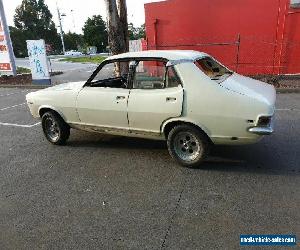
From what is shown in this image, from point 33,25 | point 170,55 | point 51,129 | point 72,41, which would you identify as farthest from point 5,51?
point 33,25

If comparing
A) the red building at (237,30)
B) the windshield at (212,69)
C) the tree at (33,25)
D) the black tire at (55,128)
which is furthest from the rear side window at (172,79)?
the tree at (33,25)

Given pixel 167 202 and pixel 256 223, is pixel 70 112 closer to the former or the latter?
pixel 167 202

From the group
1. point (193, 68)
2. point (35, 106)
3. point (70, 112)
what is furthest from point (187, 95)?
point (35, 106)

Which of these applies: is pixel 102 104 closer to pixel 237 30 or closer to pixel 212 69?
pixel 212 69

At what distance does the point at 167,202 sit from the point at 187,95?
5.04 feet

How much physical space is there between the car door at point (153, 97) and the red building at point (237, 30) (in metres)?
7.87

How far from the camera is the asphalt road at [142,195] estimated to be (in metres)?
3.12

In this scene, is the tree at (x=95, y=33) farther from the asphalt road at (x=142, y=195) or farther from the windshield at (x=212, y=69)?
the windshield at (x=212, y=69)

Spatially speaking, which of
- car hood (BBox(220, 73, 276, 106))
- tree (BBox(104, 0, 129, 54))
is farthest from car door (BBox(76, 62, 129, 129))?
tree (BBox(104, 0, 129, 54))

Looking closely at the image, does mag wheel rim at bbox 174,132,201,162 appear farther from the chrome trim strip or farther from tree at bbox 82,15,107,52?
tree at bbox 82,15,107,52

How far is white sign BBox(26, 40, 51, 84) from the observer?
586 inches

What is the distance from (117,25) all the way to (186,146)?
7665 mm

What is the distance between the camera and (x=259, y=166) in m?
4.53

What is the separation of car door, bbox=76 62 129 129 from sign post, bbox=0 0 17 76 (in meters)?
14.5
